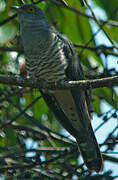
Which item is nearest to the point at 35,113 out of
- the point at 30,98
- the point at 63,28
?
the point at 30,98

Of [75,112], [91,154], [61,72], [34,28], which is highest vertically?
[34,28]

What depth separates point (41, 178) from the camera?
285cm

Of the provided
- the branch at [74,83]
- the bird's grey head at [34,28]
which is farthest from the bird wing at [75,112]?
the branch at [74,83]

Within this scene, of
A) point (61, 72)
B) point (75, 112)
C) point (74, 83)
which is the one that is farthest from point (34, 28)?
point (74, 83)

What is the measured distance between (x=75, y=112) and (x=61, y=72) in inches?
23.1

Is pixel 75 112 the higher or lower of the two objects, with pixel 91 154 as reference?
higher

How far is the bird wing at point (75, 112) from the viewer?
10.5 feet

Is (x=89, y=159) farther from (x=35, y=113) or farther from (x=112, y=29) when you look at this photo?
(x=112, y=29)

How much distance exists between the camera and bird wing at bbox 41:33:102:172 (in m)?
3.21

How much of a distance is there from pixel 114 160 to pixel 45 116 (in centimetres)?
135

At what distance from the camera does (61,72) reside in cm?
335

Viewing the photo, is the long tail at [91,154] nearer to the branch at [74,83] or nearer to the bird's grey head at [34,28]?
the branch at [74,83]

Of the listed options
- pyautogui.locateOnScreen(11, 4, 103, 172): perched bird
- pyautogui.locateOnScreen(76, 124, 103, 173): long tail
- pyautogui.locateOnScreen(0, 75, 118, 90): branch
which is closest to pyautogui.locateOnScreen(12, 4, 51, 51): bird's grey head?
pyautogui.locateOnScreen(11, 4, 103, 172): perched bird

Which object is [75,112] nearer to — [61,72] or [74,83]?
[61,72]
